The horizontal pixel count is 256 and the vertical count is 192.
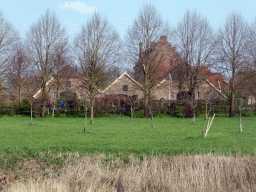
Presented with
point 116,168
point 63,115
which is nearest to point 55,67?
point 63,115

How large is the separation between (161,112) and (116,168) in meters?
23.7

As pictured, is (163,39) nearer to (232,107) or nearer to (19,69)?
(232,107)

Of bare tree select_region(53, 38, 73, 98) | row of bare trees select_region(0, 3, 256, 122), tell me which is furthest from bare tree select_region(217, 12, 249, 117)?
bare tree select_region(53, 38, 73, 98)

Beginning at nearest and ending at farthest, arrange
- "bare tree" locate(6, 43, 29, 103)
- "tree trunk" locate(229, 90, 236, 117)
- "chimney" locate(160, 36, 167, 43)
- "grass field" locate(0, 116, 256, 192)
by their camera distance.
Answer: "grass field" locate(0, 116, 256, 192), "tree trunk" locate(229, 90, 236, 117), "chimney" locate(160, 36, 167, 43), "bare tree" locate(6, 43, 29, 103)

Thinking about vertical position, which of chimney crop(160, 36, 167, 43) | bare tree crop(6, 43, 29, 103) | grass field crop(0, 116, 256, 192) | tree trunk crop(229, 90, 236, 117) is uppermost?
chimney crop(160, 36, 167, 43)

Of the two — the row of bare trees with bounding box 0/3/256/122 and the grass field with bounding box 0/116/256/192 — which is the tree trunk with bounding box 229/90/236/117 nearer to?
the row of bare trees with bounding box 0/3/256/122

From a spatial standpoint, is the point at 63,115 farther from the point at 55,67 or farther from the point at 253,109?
the point at 253,109

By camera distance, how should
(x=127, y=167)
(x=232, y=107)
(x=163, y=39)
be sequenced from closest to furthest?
(x=127, y=167)
(x=232, y=107)
(x=163, y=39)

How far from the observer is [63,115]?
32125mm

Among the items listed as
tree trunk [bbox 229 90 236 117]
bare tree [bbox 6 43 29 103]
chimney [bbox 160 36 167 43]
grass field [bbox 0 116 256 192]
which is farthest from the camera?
bare tree [bbox 6 43 29 103]

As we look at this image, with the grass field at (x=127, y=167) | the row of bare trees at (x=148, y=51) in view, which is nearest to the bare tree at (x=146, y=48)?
the row of bare trees at (x=148, y=51)

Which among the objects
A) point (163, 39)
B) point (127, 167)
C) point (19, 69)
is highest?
point (163, 39)

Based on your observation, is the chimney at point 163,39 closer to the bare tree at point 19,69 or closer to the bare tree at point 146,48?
the bare tree at point 146,48

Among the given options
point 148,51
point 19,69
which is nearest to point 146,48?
point 148,51
